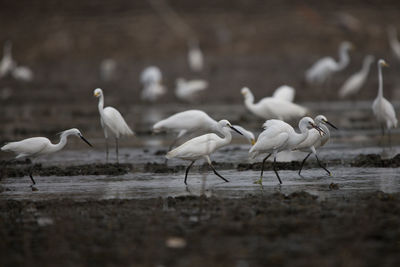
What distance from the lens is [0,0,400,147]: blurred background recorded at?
91.0 feet

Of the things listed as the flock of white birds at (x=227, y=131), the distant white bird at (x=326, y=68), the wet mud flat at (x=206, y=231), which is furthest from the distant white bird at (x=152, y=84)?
the wet mud flat at (x=206, y=231)

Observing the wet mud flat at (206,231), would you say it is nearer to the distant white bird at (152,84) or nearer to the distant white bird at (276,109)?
the distant white bird at (276,109)

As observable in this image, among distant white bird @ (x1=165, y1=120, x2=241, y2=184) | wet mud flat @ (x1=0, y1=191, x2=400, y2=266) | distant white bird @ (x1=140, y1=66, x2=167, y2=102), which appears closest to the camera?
wet mud flat @ (x1=0, y1=191, x2=400, y2=266)

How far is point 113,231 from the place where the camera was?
24.0 ft

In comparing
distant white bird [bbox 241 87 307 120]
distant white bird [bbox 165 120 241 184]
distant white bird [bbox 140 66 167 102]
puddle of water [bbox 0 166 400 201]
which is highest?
distant white bird [bbox 140 66 167 102]

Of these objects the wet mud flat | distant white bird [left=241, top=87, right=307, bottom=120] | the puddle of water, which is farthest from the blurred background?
the wet mud flat

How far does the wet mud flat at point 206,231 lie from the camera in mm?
6297

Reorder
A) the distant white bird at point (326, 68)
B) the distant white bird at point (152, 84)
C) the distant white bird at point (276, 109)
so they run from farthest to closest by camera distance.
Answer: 1. the distant white bird at point (152, 84)
2. the distant white bird at point (326, 68)
3. the distant white bird at point (276, 109)

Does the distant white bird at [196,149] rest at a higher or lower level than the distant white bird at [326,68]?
lower

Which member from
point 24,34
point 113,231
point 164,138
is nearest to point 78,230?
point 113,231

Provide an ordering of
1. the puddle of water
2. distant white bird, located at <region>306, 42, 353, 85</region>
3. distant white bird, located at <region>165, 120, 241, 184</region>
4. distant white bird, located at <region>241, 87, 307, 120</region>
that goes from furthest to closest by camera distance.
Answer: distant white bird, located at <region>306, 42, 353, 85</region>
distant white bird, located at <region>241, 87, 307, 120</region>
distant white bird, located at <region>165, 120, 241, 184</region>
the puddle of water

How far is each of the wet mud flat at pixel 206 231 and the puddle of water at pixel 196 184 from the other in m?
0.55

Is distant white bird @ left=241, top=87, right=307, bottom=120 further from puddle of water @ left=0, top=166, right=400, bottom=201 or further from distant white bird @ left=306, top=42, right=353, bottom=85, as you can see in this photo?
distant white bird @ left=306, top=42, right=353, bottom=85

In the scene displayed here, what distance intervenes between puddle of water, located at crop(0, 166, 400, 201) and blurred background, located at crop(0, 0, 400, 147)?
11134 millimetres
